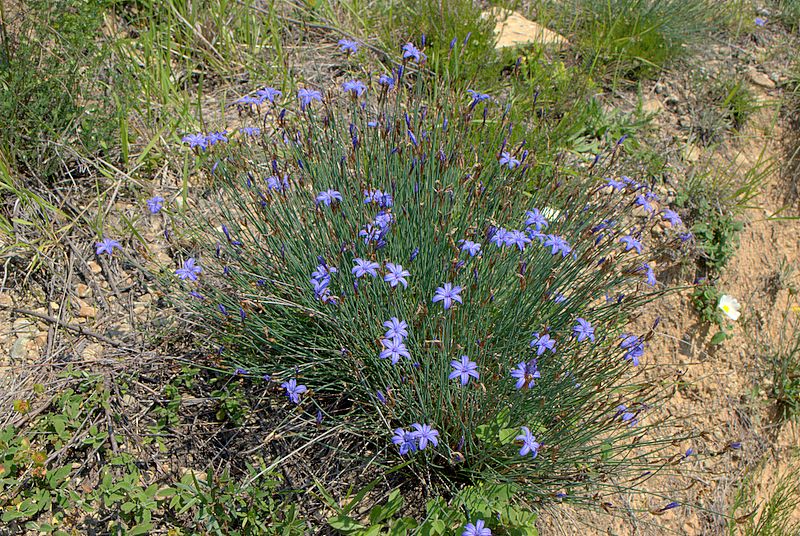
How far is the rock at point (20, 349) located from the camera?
2.80 m

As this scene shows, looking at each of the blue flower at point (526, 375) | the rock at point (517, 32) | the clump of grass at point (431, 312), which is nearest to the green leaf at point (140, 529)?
the clump of grass at point (431, 312)

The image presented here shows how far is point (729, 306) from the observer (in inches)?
155

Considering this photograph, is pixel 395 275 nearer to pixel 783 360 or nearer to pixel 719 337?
pixel 719 337

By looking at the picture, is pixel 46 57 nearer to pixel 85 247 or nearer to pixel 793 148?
pixel 85 247

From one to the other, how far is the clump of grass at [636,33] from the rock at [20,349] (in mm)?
3916

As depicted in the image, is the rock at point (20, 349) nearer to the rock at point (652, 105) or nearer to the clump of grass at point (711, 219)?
the clump of grass at point (711, 219)

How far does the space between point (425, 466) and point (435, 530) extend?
332 mm

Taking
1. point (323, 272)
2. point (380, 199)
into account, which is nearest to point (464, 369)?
point (323, 272)

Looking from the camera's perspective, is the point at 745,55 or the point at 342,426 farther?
the point at 745,55

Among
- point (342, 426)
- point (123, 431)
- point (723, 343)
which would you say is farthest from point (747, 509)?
point (123, 431)

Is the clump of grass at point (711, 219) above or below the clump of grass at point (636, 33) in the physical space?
below

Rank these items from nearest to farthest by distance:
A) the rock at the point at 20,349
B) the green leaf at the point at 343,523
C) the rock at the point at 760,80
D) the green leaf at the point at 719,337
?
the green leaf at the point at 343,523, the rock at the point at 20,349, the green leaf at the point at 719,337, the rock at the point at 760,80

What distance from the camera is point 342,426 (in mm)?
2500

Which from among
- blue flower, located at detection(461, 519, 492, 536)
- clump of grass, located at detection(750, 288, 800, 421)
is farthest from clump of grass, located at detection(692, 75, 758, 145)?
blue flower, located at detection(461, 519, 492, 536)
